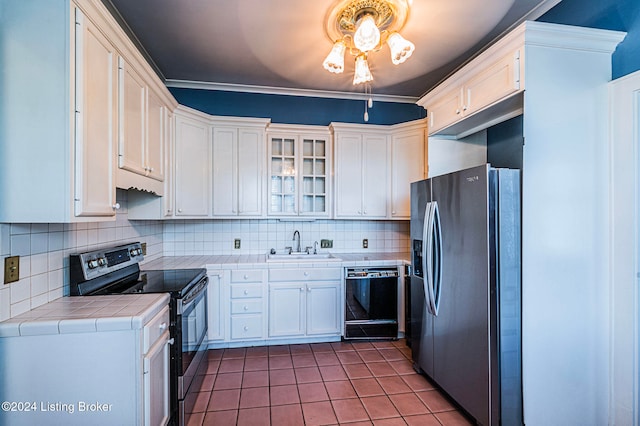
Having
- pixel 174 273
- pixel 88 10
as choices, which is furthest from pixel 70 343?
pixel 88 10

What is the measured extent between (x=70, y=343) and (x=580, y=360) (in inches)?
106

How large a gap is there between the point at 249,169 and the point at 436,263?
82.9 inches

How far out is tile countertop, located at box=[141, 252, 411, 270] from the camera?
9.55ft

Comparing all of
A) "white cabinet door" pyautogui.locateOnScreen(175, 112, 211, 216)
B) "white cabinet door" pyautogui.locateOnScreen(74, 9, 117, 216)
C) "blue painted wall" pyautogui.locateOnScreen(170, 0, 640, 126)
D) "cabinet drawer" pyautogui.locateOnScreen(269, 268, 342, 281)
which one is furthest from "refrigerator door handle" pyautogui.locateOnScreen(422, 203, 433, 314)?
"white cabinet door" pyautogui.locateOnScreen(175, 112, 211, 216)

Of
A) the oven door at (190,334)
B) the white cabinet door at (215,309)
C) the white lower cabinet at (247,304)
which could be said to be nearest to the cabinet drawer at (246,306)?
the white lower cabinet at (247,304)

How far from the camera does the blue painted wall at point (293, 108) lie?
3.43 m

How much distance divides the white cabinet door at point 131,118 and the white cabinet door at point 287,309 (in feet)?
5.41

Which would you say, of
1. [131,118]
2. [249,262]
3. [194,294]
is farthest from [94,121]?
[249,262]

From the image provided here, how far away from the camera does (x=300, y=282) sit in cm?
306

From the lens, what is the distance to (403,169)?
348 centimetres

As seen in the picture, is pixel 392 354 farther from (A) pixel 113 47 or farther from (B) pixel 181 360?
(A) pixel 113 47

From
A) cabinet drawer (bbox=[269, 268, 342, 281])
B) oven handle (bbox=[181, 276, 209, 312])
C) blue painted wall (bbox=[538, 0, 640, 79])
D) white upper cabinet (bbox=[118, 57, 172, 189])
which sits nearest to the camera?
blue painted wall (bbox=[538, 0, 640, 79])

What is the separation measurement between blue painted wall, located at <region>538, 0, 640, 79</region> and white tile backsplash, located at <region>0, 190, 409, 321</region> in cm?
244

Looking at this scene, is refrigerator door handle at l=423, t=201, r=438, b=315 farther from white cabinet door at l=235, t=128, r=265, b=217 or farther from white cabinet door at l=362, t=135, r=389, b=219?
white cabinet door at l=235, t=128, r=265, b=217
